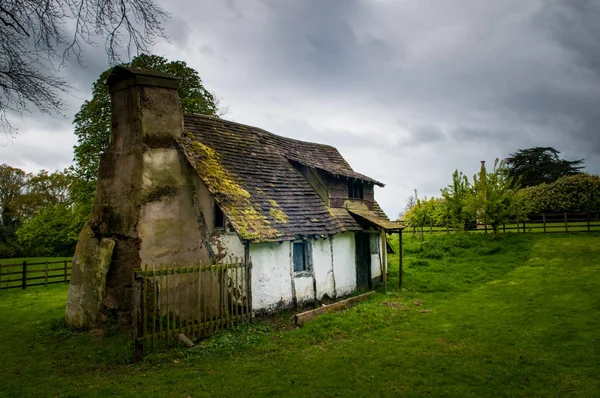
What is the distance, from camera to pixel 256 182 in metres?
14.0

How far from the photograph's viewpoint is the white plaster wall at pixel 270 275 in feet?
38.4

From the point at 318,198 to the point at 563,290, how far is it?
10271mm

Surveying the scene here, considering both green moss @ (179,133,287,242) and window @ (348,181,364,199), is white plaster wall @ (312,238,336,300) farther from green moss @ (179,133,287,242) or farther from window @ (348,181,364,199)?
window @ (348,181,364,199)

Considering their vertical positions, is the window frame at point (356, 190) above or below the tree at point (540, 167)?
below

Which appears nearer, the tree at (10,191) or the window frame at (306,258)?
the window frame at (306,258)

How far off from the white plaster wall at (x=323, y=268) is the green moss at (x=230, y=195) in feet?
7.96

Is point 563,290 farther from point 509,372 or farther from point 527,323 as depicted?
point 509,372

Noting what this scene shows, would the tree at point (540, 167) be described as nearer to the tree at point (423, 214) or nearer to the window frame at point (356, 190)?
the tree at point (423, 214)

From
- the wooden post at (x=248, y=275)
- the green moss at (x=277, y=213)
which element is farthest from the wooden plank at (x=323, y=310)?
the green moss at (x=277, y=213)

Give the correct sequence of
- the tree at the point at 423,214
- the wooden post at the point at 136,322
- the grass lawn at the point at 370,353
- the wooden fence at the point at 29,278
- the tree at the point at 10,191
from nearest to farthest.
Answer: the grass lawn at the point at 370,353, the wooden post at the point at 136,322, the wooden fence at the point at 29,278, the tree at the point at 423,214, the tree at the point at 10,191

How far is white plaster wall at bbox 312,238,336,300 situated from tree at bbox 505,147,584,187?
4133cm

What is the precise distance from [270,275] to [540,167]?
4807 centimetres

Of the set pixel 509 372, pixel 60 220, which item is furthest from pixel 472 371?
pixel 60 220

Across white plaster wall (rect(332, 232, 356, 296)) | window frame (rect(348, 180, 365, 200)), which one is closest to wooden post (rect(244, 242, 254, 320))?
white plaster wall (rect(332, 232, 356, 296))
